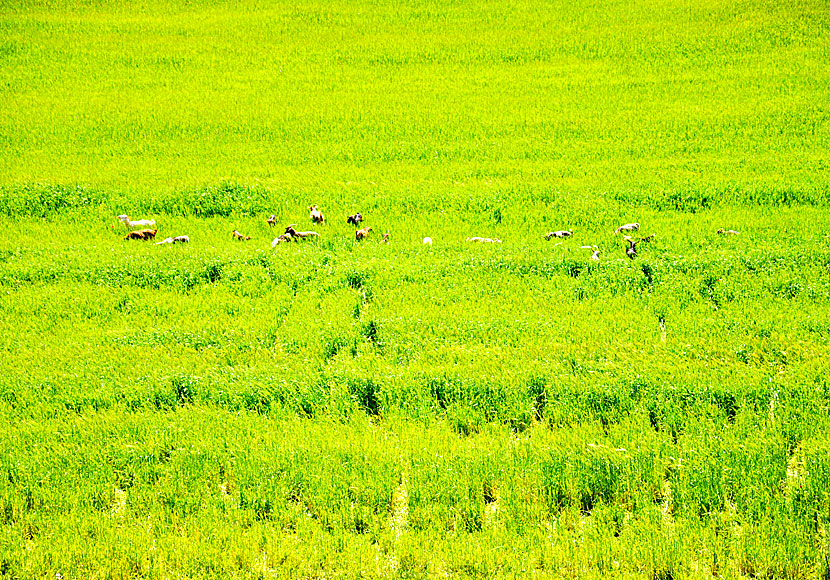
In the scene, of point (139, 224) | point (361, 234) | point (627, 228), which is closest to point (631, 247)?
point (627, 228)

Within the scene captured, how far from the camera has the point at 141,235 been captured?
33.8 feet

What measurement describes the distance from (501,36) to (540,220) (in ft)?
44.4

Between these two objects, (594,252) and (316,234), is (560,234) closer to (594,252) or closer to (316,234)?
(594,252)

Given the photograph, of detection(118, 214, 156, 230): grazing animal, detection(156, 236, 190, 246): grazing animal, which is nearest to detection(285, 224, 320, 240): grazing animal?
detection(156, 236, 190, 246): grazing animal

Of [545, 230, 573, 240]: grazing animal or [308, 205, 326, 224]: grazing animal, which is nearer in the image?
[545, 230, 573, 240]: grazing animal

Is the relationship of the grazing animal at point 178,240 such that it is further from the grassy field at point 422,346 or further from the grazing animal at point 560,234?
the grazing animal at point 560,234

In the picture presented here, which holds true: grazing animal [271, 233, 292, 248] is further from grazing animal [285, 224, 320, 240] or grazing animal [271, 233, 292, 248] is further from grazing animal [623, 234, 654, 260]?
grazing animal [623, 234, 654, 260]

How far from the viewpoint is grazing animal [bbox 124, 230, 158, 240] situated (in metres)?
10.3

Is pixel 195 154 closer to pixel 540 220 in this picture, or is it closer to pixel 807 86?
pixel 540 220

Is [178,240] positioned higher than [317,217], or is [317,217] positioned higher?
[317,217]

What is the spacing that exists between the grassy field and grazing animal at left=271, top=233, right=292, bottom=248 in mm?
104

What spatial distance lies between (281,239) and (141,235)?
6.94ft

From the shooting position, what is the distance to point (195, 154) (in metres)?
14.9

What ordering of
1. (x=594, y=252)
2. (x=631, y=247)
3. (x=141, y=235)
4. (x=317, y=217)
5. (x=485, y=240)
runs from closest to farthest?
(x=594, y=252) < (x=631, y=247) < (x=485, y=240) < (x=141, y=235) < (x=317, y=217)
